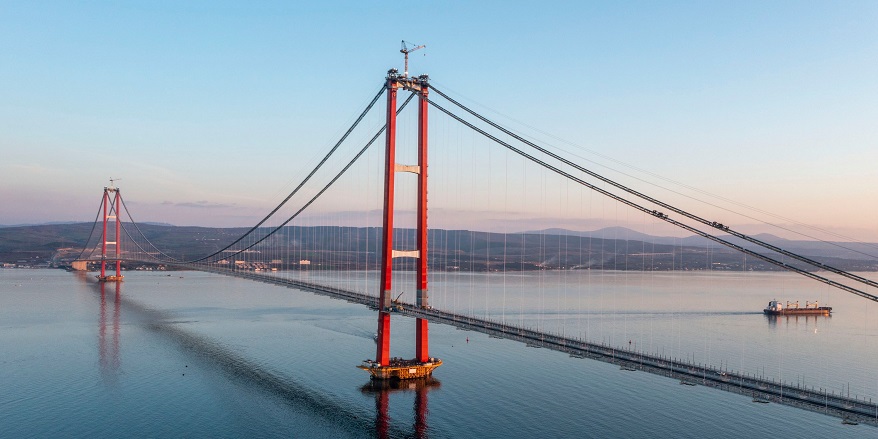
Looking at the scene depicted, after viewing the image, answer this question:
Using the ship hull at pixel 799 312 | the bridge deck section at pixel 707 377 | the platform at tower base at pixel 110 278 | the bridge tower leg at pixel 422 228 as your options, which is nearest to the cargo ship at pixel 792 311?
the ship hull at pixel 799 312

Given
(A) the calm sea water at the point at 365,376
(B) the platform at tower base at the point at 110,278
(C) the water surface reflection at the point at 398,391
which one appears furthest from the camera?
(B) the platform at tower base at the point at 110,278

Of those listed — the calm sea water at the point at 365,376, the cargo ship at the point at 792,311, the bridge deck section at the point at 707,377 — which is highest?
the bridge deck section at the point at 707,377

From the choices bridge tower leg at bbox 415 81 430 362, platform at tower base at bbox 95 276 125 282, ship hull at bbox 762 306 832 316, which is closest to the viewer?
bridge tower leg at bbox 415 81 430 362

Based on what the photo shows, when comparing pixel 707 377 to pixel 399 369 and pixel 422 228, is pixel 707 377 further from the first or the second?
pixel 422 228

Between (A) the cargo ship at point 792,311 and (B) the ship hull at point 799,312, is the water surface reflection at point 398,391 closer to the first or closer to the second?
(B) the ship hull at point 799,312

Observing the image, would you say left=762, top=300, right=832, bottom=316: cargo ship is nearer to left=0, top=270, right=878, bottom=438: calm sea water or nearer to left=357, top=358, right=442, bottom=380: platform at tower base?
left=0, top=270, right=878, bottom=438: calm sea water

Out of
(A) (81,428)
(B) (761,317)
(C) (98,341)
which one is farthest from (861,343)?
(C) (98,341)

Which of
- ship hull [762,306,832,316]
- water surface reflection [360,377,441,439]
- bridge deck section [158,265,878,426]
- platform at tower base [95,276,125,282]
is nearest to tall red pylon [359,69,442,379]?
water surface reflection [360,377,441,439]

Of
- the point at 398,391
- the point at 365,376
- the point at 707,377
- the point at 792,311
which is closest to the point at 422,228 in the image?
the point at 398,391

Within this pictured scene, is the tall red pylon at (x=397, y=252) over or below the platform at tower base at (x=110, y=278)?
over

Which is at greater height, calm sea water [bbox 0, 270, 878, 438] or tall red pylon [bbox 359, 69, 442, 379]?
tall red pylon [bbox 359, 69, 442, 379]
